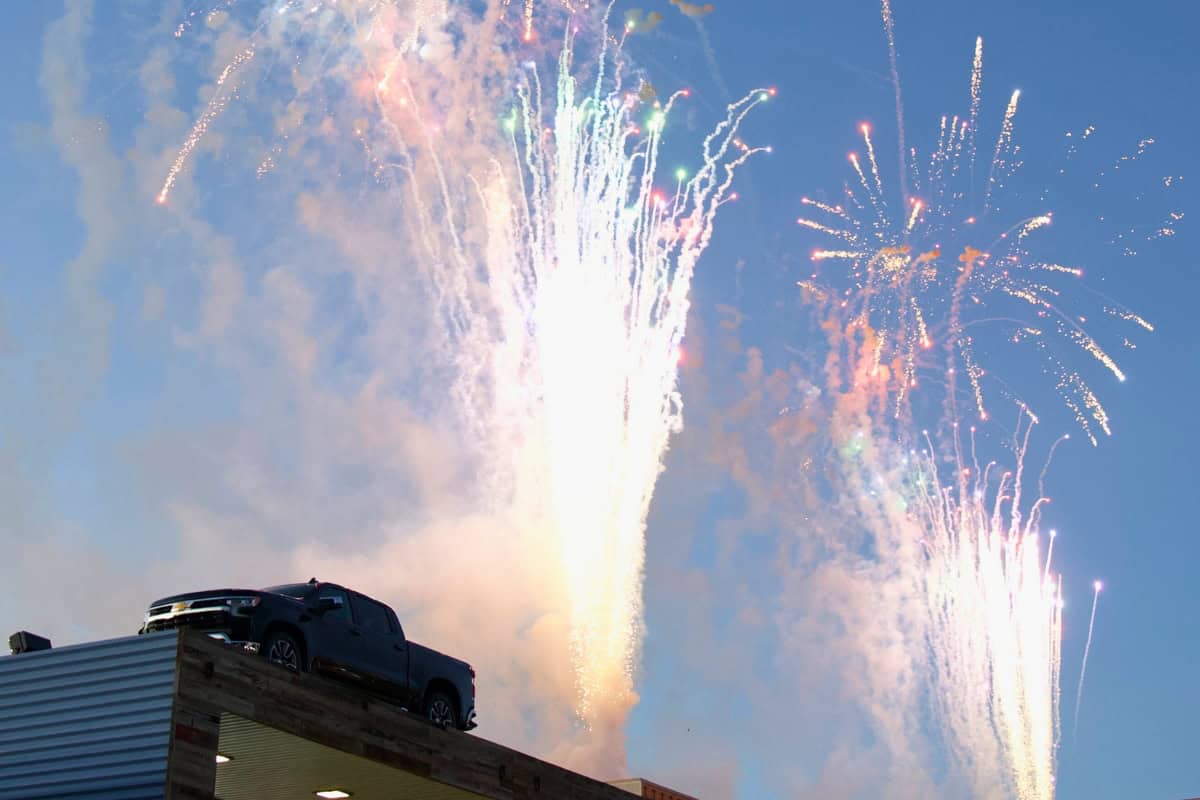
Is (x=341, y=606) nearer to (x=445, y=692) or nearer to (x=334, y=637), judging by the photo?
(x=334, y=637)

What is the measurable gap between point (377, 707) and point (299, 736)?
1.84 m

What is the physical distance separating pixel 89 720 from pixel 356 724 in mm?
3735

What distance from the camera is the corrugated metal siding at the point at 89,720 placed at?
19391 mm

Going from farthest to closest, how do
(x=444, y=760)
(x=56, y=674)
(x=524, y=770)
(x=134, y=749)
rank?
(x=524, y=770), (x=444, y=760), (x=56, y=674), (x=134, y=749)

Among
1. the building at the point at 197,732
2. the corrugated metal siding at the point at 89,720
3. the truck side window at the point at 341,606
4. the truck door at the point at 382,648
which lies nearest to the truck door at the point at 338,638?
the truck side window at the point at 341,606

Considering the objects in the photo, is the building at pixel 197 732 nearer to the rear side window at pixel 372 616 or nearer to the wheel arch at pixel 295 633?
the wheel arch at pixel 295 633

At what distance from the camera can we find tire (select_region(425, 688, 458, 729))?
24656 mm

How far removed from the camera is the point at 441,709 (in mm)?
24938

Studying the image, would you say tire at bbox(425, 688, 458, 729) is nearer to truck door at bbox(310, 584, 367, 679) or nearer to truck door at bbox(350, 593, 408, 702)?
truck door at bbox(350, 593, 408, 702)

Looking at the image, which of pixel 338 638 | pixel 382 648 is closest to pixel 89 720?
pixel 338 638

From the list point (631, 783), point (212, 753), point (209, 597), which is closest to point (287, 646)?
point (209, 597)

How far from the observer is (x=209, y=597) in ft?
72.0

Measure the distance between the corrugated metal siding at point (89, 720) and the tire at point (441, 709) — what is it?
5.78 meters

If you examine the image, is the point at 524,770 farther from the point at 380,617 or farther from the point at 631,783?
the point at 631,783
